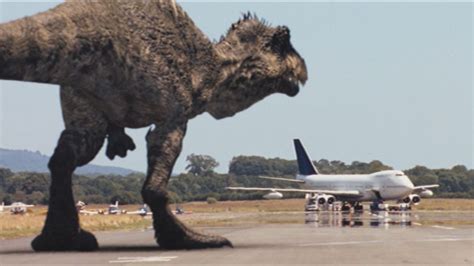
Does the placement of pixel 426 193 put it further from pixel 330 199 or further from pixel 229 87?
pixel 229 87

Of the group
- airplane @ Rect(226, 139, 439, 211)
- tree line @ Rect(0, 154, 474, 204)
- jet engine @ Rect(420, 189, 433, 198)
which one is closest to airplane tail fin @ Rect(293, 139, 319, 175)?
airplane @ Rect(226, 139, 439, 211)

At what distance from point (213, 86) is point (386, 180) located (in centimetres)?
6587

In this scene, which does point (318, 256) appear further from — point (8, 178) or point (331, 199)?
point (8, 178)

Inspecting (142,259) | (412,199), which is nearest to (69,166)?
(142,259)

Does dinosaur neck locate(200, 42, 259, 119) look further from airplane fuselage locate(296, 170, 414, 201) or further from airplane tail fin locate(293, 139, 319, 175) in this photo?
airplane tail fin locate(293, 139, 319, 175)

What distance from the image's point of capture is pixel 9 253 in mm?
19750

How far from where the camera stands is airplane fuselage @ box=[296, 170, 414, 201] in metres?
82.4

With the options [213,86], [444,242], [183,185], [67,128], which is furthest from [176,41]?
[183,185]

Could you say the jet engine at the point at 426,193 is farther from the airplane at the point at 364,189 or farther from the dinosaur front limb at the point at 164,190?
the dinosaur front limb at the point at 164,190

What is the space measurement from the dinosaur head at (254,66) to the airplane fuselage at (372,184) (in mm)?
61322

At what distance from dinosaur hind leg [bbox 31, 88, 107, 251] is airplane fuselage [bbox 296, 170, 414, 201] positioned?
64.6 m

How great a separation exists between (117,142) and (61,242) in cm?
269

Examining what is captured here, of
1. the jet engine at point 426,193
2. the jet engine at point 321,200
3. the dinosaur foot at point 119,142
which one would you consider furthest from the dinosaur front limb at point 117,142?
the jet engine at point 426,193

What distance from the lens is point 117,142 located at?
20.5m
